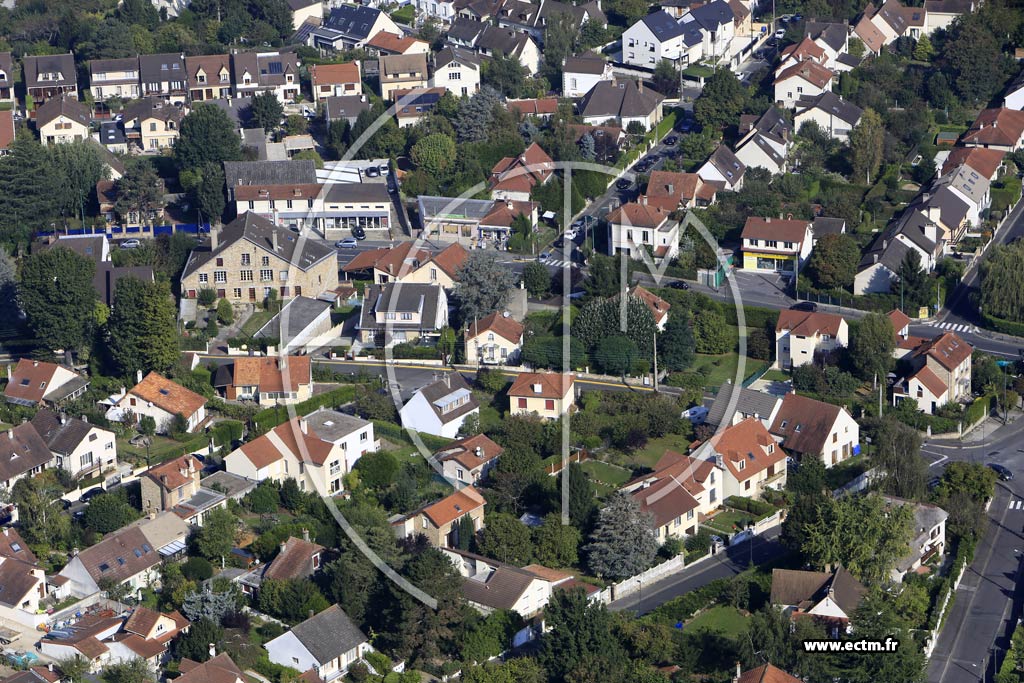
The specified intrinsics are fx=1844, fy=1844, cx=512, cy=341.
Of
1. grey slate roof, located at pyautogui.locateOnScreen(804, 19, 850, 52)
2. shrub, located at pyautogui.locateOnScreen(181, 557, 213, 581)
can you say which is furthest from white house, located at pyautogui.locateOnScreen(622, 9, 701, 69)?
shrub, located at pyautogui.locateOnScreen(181, 557, 213, 581)

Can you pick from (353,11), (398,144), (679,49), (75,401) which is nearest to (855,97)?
(679,49)

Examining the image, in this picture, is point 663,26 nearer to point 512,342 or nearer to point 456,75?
point 456,75

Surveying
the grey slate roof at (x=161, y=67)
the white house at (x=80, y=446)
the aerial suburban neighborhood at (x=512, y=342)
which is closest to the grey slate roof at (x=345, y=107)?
the aerial suburban neighborhood at (x=512, y=342)

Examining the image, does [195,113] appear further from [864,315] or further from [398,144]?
[864,315]

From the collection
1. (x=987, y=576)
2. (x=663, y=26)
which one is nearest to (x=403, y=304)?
(x=987, y=576)

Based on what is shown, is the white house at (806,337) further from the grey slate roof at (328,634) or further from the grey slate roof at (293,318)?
the grey slate roof at (328,634)

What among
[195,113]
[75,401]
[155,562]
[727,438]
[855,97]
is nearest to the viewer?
[155,562]

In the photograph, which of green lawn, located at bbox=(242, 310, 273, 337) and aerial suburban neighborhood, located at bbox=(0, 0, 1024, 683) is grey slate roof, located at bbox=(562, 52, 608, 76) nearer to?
aerial suburban neighborhood, located at bbox=(0, 0, 1024, 683)
